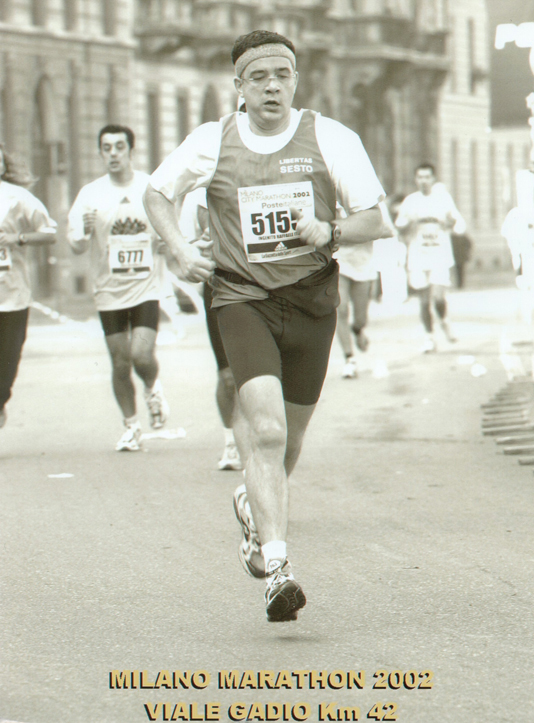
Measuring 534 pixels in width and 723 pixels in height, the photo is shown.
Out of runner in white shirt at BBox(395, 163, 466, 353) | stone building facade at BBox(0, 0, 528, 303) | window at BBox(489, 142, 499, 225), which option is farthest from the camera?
window at BBox(489, 142, 499, 225)

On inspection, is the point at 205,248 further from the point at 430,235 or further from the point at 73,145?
the point at 73,145

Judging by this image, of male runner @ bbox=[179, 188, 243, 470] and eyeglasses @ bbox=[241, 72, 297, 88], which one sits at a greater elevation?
eyeglasses @ bbox=[241, 72, 297, 88]

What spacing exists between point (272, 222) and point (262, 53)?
0.59m

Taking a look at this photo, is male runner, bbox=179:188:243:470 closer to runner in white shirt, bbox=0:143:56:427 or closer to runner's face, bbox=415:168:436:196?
runner in white shirt, bbox=0:143:56:427

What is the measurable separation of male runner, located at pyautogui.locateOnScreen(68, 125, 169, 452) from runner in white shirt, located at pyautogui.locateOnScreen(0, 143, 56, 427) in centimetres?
26

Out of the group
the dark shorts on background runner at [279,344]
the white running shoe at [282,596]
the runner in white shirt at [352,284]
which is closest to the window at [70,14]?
the runner in white shirt at [352,284]

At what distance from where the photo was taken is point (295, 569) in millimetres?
6492

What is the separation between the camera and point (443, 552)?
22.2 feet

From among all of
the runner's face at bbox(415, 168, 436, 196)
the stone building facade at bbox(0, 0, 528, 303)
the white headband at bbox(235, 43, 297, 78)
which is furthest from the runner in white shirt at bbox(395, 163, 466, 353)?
the white headband at bbox(235, 43, 297, 78)

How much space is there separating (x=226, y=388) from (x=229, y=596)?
306cm

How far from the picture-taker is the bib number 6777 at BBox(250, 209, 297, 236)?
18.8ft

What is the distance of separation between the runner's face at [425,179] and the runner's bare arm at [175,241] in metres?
12.6

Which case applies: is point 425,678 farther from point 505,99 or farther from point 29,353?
point 29,353

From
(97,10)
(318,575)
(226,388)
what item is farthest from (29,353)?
(97,10)
